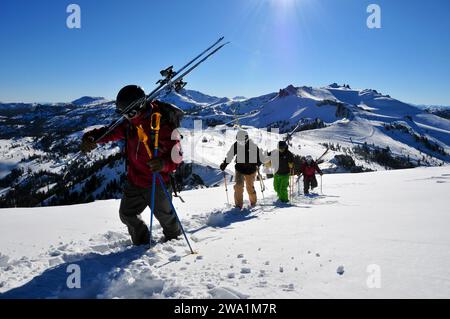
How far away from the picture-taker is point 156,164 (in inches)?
197

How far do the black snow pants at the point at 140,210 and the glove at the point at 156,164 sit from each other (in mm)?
582

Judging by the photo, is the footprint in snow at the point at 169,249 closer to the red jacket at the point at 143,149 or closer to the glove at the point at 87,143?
the red jacket at the point at 143,149

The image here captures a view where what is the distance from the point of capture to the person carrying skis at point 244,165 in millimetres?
10828

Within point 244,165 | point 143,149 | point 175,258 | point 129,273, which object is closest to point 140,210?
point 143,149

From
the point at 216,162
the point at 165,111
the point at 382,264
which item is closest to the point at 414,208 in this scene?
the point at 382,264

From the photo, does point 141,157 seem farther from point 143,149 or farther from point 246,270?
point 246,270

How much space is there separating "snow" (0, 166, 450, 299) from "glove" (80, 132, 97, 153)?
160 centimetres

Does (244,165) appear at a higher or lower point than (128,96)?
lower

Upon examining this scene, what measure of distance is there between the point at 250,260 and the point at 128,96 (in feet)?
9.74

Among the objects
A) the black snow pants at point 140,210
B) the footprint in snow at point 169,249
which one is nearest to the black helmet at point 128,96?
the black snow pants at point 140,210

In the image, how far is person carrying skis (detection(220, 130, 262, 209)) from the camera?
10828 millimetres
